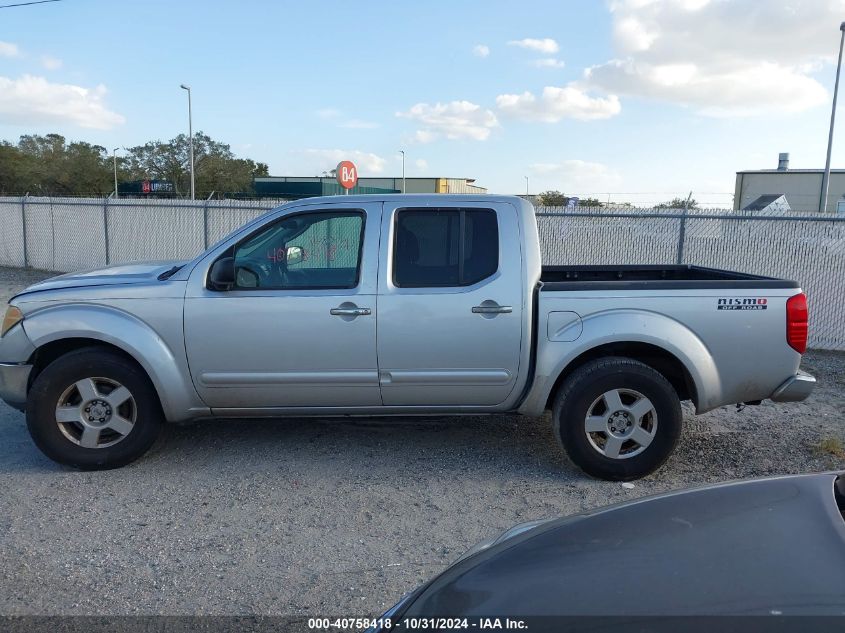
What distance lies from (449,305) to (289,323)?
1.06m

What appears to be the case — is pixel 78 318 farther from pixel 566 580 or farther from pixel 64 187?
pixel 64 187

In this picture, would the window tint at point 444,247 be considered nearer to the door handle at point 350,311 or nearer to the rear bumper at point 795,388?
the door handle at point 350,311

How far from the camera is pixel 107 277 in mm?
5191

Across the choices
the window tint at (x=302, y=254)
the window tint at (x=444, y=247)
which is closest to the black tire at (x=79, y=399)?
the window tint at (x=302, y=254)

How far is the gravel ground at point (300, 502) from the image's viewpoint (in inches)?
137

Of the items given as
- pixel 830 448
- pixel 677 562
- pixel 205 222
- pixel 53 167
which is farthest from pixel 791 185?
pixel 53 167

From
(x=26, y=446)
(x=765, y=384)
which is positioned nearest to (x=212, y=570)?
(x=26, y=446)

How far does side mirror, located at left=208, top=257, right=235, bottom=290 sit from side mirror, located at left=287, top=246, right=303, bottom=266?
1.24 feet

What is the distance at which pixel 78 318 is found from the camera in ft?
15.7

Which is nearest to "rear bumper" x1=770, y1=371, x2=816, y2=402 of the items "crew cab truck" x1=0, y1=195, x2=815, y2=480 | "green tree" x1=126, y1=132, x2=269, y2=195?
"crew cab truck" x1=0, y1=195, x2=815, y2=480

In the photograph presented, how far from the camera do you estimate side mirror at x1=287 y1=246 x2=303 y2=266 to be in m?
4.95

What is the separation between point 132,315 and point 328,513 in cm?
187

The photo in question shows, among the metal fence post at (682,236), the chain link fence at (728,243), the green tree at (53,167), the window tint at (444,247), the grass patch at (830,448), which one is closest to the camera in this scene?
the window tint at (444,247)

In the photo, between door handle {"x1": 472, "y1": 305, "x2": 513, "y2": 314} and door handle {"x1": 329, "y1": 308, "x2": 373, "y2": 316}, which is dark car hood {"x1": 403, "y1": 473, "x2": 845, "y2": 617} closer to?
door handle {"x1": 472, "y1": 305, "x2": 513, "y2": 314}
